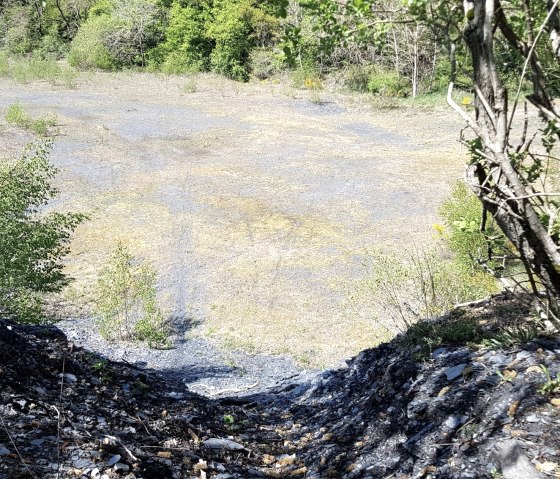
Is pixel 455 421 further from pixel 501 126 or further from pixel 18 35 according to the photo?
pixel 18 35

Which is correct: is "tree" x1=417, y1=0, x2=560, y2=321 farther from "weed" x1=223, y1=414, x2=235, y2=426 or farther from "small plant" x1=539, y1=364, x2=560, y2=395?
"weed" x1=223, y1=414, x2=235, y2=426

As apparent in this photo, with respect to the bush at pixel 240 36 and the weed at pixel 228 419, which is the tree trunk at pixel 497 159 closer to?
the weed at pixel 228 419

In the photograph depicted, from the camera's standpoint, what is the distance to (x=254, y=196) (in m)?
18.5

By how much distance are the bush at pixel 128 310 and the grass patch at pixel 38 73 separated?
1022 inches

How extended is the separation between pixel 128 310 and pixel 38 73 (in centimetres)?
2959

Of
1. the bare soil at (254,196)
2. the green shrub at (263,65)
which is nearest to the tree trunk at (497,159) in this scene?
the bare soil at (254,196)

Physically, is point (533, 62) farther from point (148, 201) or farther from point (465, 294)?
point (148, 201)

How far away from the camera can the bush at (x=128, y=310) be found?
35.1ft

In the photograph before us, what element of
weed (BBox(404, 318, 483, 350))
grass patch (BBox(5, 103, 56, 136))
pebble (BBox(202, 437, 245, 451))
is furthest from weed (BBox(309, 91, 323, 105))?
pebble (BBox(202, 437, 245, 451))

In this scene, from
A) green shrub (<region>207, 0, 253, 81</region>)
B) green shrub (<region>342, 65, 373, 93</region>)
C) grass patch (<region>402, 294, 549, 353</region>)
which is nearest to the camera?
grass patch (<region>402, 294, 549, 353</region>)

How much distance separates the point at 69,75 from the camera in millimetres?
34500

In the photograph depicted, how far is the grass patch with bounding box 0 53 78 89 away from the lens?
114ft

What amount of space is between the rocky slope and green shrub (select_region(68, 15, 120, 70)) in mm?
39787

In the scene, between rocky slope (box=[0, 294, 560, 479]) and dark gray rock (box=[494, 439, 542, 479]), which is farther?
rocky slope (box=[0, 294, 560, 479])
